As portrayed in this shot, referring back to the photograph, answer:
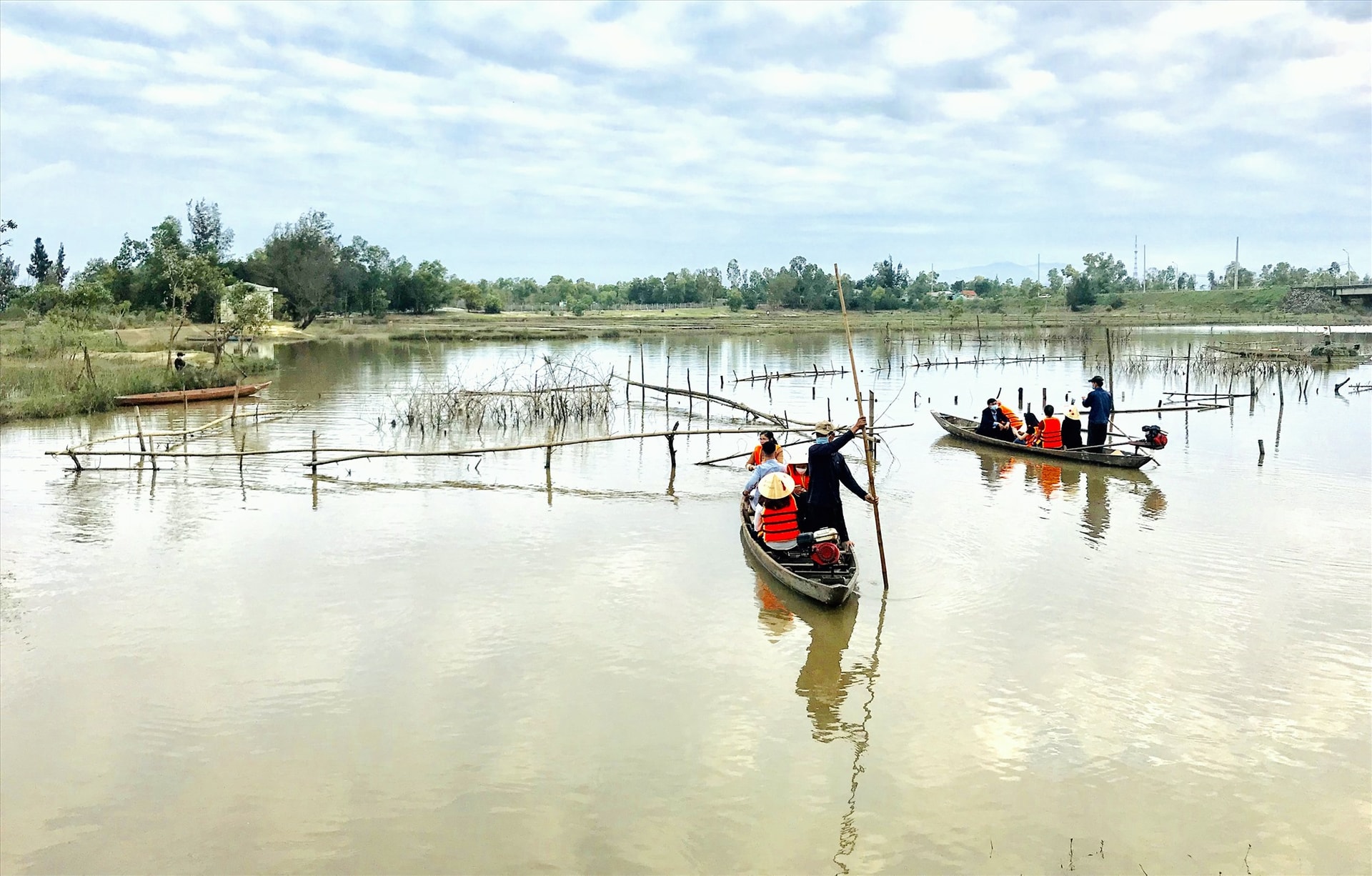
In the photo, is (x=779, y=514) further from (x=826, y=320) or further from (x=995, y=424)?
(x=826, y=320)

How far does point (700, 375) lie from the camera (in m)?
35.4

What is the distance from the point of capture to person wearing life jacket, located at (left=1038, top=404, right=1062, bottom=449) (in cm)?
1773

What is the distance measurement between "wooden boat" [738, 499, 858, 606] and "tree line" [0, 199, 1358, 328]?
18.7 meters

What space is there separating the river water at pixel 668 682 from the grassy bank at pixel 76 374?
8.21 metres

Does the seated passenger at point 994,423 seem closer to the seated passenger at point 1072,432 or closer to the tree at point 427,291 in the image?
the seated passenger at point 1072,432

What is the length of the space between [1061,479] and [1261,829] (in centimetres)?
1104

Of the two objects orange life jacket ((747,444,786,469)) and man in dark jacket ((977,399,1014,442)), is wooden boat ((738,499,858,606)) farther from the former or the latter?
man in dark jacket ((977,399,1014,442))

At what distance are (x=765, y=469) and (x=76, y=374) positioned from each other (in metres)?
20.8

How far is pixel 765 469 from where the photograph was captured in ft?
39.3

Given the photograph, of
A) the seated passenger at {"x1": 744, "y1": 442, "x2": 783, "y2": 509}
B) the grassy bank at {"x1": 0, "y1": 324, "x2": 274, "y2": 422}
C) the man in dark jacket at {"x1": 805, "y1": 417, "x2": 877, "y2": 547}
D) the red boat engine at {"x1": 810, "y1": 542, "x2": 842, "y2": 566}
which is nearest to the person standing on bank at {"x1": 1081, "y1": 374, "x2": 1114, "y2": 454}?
the seated passenger at {"x1": 744, "y1": 442, "x2": 783, "y2": 509}

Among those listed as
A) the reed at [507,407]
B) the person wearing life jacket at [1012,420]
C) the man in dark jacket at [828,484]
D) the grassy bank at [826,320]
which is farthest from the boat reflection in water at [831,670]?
the grassy bank at [826,320]

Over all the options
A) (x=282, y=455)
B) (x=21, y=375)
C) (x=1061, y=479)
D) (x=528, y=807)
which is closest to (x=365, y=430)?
(x=282, y=455)

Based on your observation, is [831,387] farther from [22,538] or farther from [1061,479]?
[22,538]

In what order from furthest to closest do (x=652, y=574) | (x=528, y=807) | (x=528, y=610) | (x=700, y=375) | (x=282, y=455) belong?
1. (x=700, y=375)
2. (x=282, y=455)
3. (x=652, y=574)
4. (x=528, y=610)
5. (x=528, y=807)
